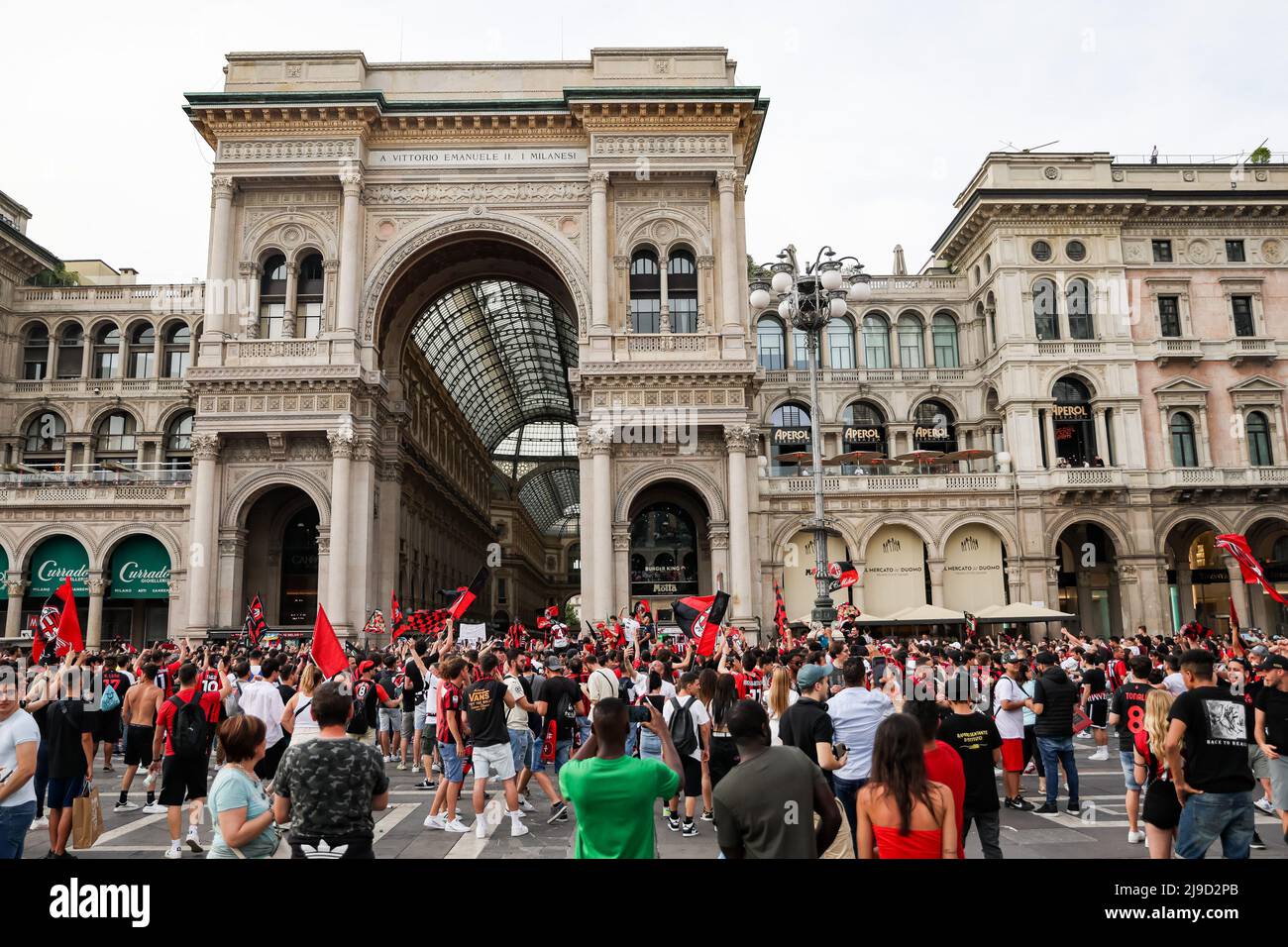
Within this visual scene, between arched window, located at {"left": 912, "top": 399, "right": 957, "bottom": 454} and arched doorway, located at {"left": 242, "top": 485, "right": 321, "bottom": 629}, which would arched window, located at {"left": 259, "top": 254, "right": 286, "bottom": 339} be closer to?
arched doorway, located at {"left": 242, "top": 485, "right": 321, "bottom": 629}

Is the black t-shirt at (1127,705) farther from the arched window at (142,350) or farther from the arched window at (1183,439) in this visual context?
the arched window at (142,350)

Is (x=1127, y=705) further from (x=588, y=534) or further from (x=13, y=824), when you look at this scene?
(x=588, y=534)

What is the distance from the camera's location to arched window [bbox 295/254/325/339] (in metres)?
37.9

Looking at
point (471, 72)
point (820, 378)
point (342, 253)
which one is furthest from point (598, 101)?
point (820, 378)

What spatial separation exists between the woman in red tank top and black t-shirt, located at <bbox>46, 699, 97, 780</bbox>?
829 centimetres

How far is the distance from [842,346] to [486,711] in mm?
41011

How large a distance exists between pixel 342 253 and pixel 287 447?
8.13 metres

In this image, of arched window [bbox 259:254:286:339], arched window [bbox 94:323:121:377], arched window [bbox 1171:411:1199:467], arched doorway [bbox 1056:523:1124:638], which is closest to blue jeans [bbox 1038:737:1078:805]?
arched doorway [bbox 1056:523:1124:638]

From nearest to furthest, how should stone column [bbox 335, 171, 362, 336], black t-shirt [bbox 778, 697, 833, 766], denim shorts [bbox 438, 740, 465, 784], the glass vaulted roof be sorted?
black t-shirt [bbox 778, 697, 833, 766] < denim shorts [bbox 438, 740, 465, 784] < stone column [bbox 335, 171, 362, 336] < the glass vaulted roof

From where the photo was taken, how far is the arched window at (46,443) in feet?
156

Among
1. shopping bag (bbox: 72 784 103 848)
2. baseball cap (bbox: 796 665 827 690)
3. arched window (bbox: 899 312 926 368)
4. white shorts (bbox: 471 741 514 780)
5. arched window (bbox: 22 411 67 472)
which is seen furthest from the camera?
arched window (bbox: 899 312 926 368)

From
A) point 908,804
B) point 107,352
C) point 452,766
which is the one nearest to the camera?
point 908,804

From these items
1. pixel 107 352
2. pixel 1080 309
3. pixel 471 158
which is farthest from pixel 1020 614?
pixel 107 352

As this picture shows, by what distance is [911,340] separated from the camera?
4853 centimetres
